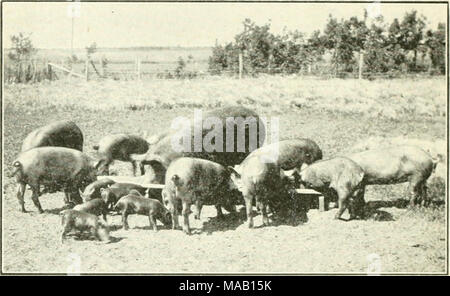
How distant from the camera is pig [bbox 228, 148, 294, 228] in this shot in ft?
24.5

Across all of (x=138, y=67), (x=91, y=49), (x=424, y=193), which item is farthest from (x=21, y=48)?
(x=424, y=193)

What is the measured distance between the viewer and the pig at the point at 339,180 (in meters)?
7.61

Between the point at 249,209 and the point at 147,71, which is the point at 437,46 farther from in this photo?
the point at 147,71

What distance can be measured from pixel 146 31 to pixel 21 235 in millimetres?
3299

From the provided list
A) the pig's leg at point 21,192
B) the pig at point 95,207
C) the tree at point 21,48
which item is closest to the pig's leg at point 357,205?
the pig at point 95,207

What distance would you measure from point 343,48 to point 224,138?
8.39ft

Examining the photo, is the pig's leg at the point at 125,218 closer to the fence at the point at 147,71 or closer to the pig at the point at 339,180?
the pig at the point at 339,180

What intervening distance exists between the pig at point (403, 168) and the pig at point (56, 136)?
4219 mm

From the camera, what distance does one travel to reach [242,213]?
7.99 meters

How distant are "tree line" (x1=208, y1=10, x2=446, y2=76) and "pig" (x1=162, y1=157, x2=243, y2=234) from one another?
2263 mm

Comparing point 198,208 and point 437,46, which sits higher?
point 437,46

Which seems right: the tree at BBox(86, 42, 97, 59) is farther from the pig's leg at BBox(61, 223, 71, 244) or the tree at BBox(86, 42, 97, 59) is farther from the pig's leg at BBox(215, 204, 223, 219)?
the pig's leg at BBox(215, 204, 223, 219)
